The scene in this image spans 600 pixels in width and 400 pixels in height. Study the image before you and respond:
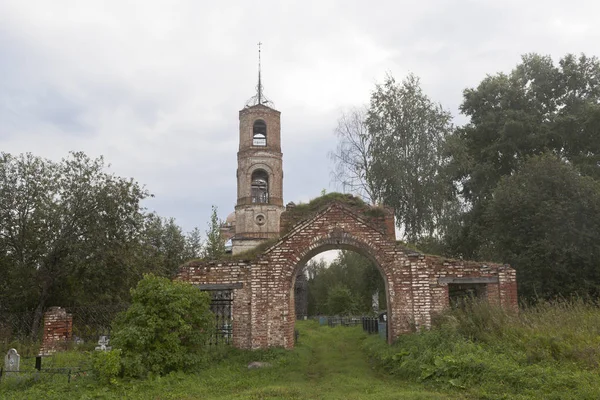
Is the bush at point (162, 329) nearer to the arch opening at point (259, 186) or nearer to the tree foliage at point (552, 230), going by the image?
the tree foliage at point (552, 230)

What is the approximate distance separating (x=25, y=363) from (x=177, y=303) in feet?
16.4

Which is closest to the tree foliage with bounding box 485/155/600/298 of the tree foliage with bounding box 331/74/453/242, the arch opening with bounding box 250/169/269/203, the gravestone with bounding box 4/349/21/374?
the tree foliage with bounding box 331/74/453/242

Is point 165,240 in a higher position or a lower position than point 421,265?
higher

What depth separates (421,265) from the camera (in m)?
12.9

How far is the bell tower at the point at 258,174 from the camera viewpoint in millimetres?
30281

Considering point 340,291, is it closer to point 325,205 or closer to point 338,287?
point 338,287

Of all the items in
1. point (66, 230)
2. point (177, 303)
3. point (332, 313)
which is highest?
point (66, 230)

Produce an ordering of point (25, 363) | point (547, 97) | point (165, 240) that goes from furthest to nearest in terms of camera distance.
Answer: point (165, 240) → point (547, 97) → point (25, 363)

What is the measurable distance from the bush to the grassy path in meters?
0.37

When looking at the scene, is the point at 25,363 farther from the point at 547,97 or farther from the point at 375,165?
the point at 547,97

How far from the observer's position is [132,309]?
34.2 ft

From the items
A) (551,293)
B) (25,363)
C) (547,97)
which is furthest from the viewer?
(547,97)

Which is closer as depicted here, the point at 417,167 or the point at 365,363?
the point at 365,363

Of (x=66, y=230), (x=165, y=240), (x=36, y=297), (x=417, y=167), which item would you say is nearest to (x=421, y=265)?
(x=417, y=167)
